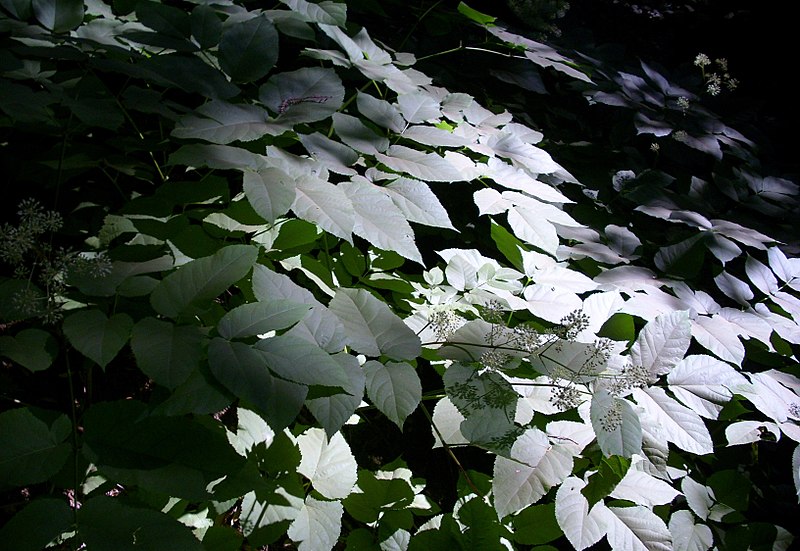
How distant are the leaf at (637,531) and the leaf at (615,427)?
276mm

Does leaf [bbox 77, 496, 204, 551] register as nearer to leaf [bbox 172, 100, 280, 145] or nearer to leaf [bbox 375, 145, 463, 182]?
leaf [bbox 172, 100, 280, 145]

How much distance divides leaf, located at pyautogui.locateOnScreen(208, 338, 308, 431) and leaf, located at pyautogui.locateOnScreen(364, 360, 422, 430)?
0.17 metres

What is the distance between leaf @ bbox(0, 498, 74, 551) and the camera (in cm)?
69

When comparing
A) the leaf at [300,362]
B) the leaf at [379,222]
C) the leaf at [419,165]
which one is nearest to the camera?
the leaf at [300,362]

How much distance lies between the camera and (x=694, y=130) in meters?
2.48

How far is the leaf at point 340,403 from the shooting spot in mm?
874

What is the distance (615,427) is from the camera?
3.30 ft

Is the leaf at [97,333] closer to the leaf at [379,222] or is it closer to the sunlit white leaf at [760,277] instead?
the leaf at [379,222]

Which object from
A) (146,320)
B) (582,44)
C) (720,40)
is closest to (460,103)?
(146,320)

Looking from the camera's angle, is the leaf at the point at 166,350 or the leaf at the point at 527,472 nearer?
the leaf at the point at 166,350

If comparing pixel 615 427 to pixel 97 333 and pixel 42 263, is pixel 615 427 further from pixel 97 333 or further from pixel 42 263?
pixel 42 263

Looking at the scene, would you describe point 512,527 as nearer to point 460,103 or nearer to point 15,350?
point 15,350

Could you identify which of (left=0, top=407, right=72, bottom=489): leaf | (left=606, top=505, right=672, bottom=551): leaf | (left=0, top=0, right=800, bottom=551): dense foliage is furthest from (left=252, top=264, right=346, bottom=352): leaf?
(left=606, top=505, right=672, bottom=551): leaf

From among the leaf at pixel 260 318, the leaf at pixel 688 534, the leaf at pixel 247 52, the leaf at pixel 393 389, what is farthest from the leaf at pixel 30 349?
the leaf at pixel 688 534
